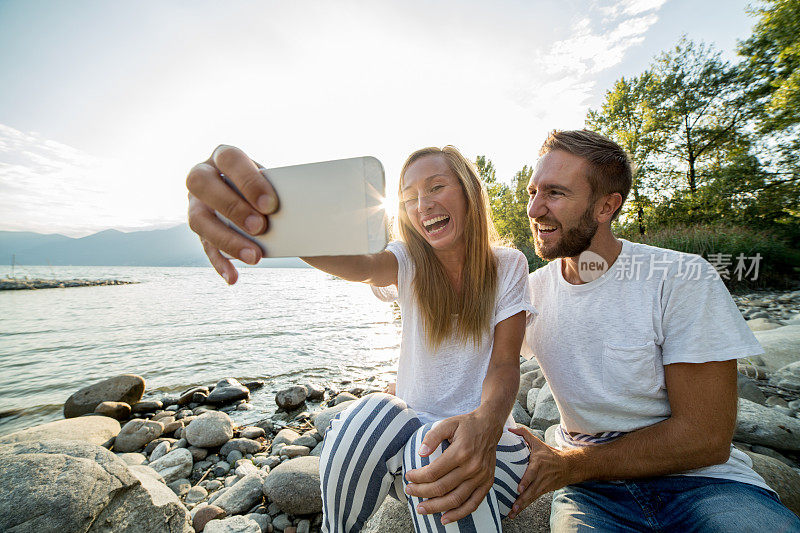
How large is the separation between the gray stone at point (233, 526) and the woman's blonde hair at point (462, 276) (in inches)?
70.3

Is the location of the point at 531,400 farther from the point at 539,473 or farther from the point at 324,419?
the point at 539,473

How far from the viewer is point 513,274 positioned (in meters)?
1.94

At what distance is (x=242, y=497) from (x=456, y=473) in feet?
8.17

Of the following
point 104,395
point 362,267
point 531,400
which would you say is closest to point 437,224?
point 362,267

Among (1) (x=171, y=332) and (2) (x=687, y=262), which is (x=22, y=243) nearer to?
(1) (x=171, y=332)

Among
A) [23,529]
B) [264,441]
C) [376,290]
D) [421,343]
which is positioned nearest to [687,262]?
[421,343]

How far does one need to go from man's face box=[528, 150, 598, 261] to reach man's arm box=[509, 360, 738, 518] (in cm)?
81

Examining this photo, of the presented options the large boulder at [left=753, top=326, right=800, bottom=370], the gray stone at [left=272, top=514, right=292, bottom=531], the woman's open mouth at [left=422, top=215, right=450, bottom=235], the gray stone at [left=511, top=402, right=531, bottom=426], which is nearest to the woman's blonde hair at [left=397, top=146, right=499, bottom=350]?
the woman's open mouth at [left=422, top=215, right=450, bottom=235]

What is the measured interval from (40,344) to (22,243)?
251543mm

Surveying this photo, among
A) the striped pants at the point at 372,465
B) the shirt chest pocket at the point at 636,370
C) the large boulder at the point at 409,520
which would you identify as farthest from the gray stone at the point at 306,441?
the shirt chest pocket at the point at 636,370

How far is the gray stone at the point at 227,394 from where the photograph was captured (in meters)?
5.58

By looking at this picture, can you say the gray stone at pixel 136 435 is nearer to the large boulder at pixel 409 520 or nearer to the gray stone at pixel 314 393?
the gray stone at pixel 314 393

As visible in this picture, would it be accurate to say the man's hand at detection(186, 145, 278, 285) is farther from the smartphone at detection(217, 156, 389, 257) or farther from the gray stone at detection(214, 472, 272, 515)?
the gray stone at detection(214, 472, 272, 515)

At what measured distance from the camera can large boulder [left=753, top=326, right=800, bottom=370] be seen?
4.53 metres
